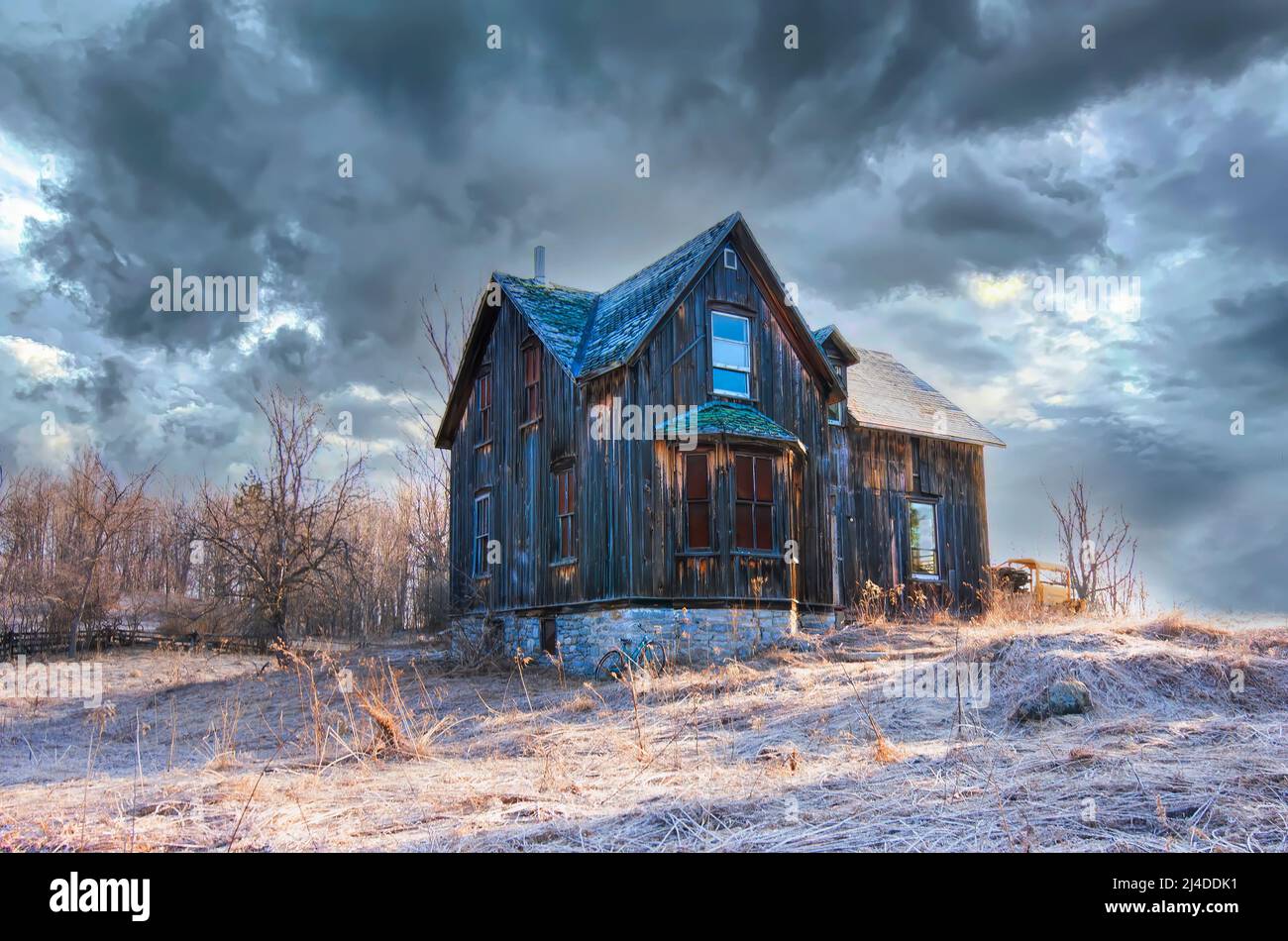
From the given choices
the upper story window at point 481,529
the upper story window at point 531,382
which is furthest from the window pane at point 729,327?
the upper story window at point 481,529

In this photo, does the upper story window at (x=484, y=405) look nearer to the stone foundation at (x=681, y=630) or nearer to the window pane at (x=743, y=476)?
the stone foundation at (x=681, y=630)

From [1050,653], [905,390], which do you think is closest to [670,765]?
[1050,653]

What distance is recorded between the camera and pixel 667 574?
55.9 ft

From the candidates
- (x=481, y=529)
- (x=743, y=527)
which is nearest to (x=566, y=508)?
(x=743, y=527)

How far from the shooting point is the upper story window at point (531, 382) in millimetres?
20328

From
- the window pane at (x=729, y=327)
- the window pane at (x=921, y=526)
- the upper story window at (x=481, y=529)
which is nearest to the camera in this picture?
the window pane at (x=729, y=327)

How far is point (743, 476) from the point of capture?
1775cm

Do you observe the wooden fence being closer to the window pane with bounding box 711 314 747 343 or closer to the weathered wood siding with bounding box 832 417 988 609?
the window pane with bounding box 711 314 747 343

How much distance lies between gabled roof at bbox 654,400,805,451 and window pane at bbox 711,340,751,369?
93 centimetres

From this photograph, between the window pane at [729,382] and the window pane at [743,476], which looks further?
the window pane at [729,382]

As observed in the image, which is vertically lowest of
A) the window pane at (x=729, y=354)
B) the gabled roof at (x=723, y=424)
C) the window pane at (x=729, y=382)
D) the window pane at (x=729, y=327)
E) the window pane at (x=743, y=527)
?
the window pane at (x=743, y=527)

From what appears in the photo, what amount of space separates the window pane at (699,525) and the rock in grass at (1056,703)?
8765 millimetres

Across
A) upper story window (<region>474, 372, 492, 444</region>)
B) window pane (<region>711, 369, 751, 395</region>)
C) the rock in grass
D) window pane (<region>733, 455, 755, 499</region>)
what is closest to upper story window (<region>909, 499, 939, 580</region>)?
window pane (<region>711, 369, 751, 395</region>)
